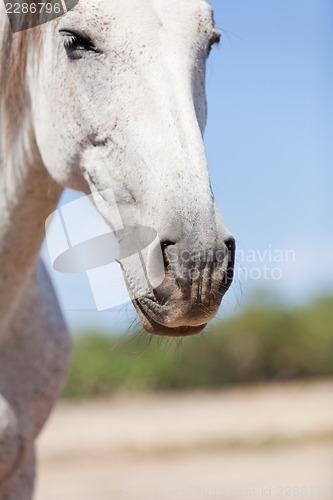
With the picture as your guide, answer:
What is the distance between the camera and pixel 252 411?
39.5ft

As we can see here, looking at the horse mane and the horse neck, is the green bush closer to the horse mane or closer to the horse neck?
the horse neck

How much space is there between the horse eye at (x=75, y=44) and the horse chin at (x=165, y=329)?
730mm

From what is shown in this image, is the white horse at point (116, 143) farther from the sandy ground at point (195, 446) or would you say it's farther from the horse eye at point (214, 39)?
the sandy ground at point (195, 446)

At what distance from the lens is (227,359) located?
52.5ft

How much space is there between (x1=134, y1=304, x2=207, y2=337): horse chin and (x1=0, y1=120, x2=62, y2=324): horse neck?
0.67 meters

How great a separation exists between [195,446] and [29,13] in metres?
8.45

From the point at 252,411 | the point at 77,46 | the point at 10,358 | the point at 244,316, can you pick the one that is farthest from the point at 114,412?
the point at 77,46

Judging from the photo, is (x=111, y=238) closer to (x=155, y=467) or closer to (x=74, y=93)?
(x=74, y=93)

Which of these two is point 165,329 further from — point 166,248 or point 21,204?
point 21,204

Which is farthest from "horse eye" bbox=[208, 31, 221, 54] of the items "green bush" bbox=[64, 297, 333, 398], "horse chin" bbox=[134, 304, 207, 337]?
"green bush" bbox=[64, 297, 333, 398]

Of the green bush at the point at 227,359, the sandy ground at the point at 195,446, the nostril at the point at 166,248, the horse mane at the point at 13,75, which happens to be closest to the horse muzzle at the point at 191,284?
the nostril at the point at 166,248

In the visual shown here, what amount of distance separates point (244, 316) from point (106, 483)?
359 inches

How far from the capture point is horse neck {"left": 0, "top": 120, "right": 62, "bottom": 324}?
225cm

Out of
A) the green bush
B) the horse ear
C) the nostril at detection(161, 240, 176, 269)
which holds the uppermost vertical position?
the horse ear
